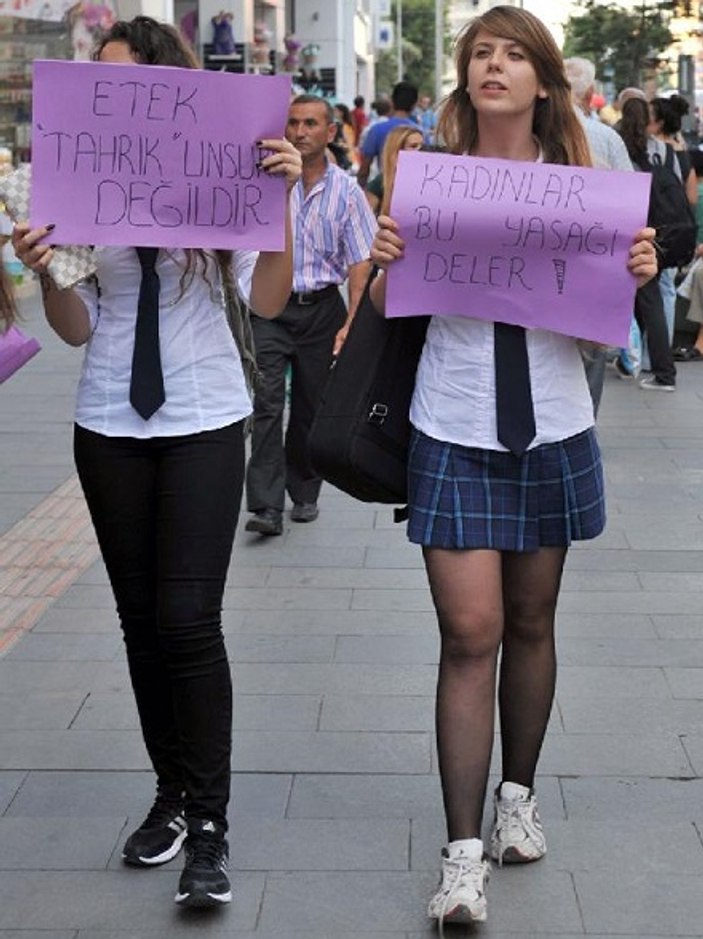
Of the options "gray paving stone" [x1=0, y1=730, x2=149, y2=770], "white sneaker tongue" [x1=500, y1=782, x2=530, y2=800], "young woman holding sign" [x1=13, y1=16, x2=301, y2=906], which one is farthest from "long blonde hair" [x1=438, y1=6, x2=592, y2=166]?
"gray paving stone" [x1=0, y1=730, x2=149, y2=770]

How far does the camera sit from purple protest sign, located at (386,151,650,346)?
13.0ft

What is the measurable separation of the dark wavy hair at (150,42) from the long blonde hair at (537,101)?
→ 1.87 feet

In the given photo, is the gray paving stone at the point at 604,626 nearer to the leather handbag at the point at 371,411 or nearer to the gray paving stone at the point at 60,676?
the gray paving stone at the point at 60,676

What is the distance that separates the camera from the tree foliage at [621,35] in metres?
33.9

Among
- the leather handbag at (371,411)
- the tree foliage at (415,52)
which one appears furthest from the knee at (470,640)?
the tree foliage at (415,52)

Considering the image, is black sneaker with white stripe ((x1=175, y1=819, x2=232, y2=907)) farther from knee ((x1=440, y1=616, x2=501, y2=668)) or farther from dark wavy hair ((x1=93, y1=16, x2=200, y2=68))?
dark wavy hair ((x1=93, y1=16, x2=200, y2=68))

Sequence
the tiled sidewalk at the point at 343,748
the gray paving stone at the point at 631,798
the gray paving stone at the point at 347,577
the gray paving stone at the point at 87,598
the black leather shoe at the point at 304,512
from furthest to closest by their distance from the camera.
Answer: the black leather shoe at the point at 304,512 < the gray paving stone at the point at 347,577 < the gray paving stone at the point at 87,598 < the gray paving stone at the point at 631,798 < the tiled sidewalk at the point at 343,748

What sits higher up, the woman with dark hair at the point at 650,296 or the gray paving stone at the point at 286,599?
the woman with dark hair at the point at 650,296

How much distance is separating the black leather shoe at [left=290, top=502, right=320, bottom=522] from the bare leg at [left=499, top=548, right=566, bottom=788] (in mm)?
4045

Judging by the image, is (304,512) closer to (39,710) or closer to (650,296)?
(39,710)

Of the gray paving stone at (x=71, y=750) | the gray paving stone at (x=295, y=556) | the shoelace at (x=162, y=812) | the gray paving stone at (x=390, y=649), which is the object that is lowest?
the gray paving stone at (x=295, y=556)

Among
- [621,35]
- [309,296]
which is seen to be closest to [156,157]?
[309,296]

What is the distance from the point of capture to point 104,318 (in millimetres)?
4035

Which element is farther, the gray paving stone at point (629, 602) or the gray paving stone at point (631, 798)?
the gray paving stone at point (629, 602)
